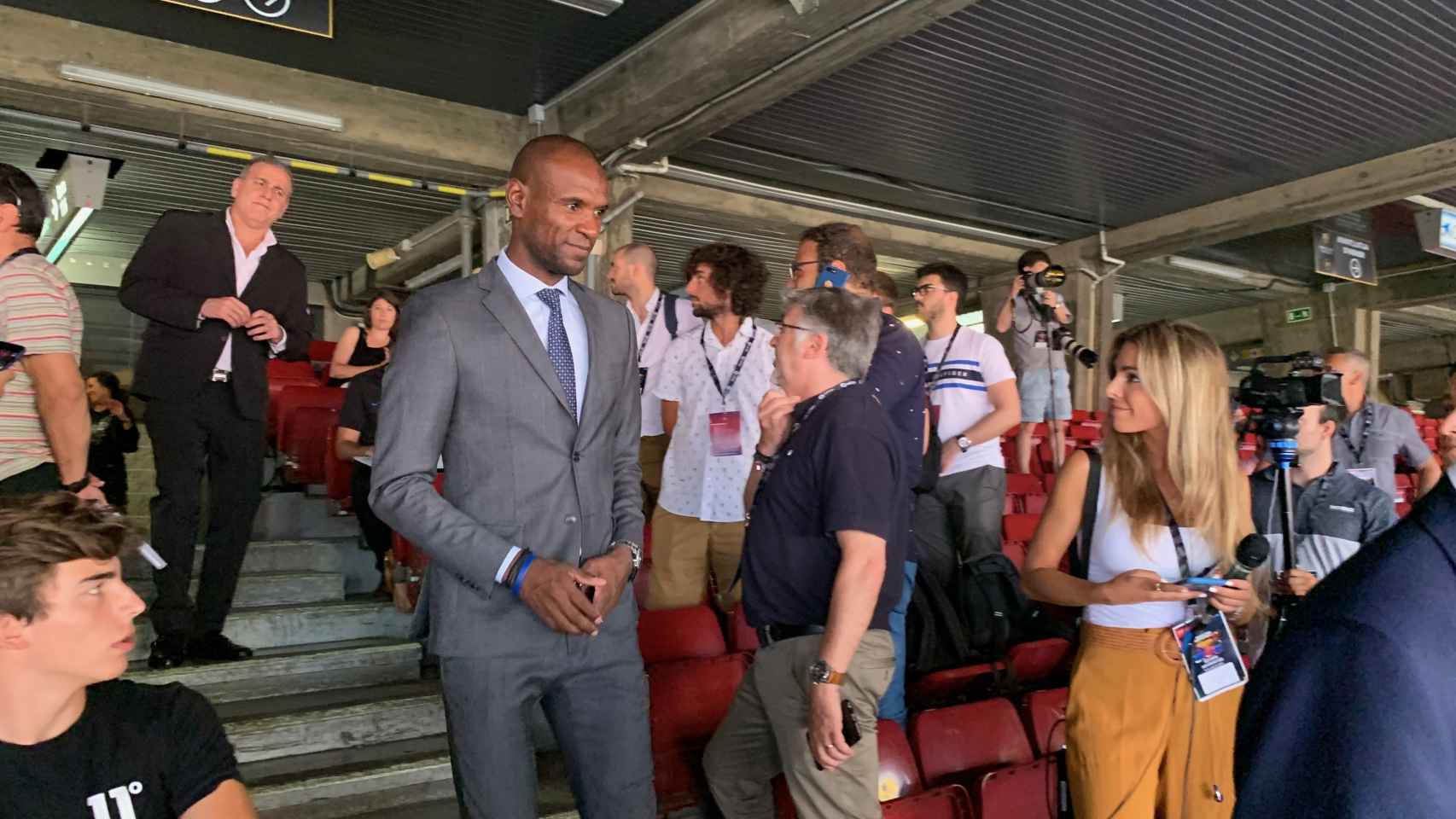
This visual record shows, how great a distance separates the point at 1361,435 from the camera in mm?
4598

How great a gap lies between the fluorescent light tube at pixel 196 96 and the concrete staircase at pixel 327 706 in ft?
11.1

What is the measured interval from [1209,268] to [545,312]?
12.8 m

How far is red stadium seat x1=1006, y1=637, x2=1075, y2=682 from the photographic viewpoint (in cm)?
338

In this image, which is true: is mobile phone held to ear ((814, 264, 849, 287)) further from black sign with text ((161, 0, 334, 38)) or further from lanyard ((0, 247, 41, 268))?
black sign with text ((161, 0, 334, 38))

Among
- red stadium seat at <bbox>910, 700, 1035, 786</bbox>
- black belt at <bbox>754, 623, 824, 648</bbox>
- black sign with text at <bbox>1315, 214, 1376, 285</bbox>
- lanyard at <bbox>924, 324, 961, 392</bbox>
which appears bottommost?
red stadium seat at <bbox>910, 700, 1035, 786</bbox>

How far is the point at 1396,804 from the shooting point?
56cm

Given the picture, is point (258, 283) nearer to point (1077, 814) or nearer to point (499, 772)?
point (499, 772)

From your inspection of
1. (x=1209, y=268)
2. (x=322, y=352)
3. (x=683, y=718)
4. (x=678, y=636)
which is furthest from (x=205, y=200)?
(x=1209, y=268)

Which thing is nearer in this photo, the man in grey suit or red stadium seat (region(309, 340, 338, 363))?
the man in grey suit

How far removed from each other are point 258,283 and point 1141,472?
8.84 feet

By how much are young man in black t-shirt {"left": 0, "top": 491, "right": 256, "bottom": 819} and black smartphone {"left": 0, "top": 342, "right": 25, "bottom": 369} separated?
1.94 ft

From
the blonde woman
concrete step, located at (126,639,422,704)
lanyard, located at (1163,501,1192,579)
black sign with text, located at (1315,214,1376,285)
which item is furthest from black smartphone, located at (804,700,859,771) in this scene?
black sign with text, located at (1315,214,1376,285)

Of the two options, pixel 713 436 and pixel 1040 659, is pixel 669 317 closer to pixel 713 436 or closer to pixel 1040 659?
pixel 713 436

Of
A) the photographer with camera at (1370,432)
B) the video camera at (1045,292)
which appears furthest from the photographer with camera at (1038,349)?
the photographer with camera at (1370,432)
